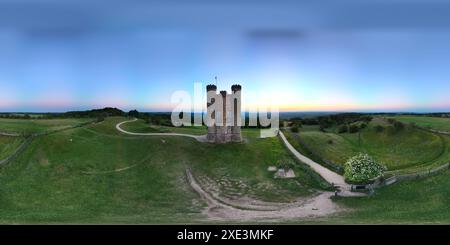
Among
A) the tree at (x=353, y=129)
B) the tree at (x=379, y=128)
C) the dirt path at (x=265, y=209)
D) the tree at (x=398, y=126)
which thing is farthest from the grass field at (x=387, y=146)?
the dirt path at (x=265, y=209)

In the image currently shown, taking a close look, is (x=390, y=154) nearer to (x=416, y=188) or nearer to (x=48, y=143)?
(x=416, y=188)

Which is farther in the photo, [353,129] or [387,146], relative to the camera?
[353,129]

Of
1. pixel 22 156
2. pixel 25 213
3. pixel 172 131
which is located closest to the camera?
pixel 25 213

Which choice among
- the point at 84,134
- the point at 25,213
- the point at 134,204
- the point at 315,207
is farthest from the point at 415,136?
the point at 25,213

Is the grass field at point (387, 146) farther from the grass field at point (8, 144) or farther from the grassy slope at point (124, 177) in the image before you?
the grass field at point (8, 144)

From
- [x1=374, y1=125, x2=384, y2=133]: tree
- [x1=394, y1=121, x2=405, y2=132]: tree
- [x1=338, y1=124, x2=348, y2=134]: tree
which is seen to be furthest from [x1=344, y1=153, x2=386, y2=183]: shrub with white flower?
[x1=338, y1=124, x2=348, y2=134]: tree

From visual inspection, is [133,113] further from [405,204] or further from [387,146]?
[405,204]

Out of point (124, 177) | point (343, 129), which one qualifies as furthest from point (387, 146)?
point (124, 177)
